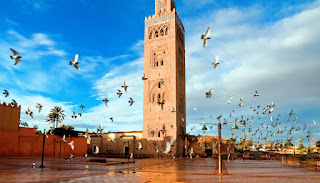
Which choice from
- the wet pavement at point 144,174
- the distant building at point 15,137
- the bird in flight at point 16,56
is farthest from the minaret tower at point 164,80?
the bird in flight at point 16,56

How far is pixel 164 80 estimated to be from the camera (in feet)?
167

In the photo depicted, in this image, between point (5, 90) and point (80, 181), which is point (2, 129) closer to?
point (5, 90)

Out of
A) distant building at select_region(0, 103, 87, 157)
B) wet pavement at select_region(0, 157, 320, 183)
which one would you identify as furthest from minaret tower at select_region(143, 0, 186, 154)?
wet pavement at select_region(0, 157, 320, 183)

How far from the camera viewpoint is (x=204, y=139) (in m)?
49.8

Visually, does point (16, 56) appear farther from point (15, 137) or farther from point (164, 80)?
point (164, 80)

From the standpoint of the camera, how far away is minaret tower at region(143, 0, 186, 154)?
160ft

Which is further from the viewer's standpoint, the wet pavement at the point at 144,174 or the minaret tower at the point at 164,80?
the minaret tower at the point at 164,80

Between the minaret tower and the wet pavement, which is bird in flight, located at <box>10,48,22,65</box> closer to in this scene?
the wet pavement

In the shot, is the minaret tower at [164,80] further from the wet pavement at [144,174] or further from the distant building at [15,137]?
the wet pavement at [144,174]

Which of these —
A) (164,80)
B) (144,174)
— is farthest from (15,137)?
(144,174)

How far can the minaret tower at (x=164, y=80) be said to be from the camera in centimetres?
4891

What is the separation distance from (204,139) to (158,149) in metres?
9.92

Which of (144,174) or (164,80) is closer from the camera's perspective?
(144,174)

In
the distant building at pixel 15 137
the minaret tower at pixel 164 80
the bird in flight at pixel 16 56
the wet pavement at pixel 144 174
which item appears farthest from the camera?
the minaret tower at pixel 164 80
